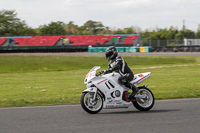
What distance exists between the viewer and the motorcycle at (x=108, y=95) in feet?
26.9

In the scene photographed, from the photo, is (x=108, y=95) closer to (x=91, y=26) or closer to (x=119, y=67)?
(x=119, y=67)

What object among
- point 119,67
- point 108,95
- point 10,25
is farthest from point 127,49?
point 10,25

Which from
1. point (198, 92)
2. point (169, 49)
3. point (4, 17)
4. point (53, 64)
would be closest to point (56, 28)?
point (4, 17)

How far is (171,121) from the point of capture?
7.08m

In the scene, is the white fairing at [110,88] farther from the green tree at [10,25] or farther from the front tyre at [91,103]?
the green tree at [10,25]

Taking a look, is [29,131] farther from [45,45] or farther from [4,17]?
[4,17]

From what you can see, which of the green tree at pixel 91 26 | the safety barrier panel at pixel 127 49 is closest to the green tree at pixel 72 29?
the green tree at pixel 91 26

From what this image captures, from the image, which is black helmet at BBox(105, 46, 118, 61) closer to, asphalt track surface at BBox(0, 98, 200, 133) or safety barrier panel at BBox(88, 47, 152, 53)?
asphalt track surface at BBox(0, 98, 200, 133)

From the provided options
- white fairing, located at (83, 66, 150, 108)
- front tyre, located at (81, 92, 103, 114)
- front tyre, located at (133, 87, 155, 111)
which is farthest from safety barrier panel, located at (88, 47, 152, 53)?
front tyre, located at (81, 92, 103, 114)

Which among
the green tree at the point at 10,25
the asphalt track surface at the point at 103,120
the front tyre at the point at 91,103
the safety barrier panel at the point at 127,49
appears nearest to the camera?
the asphalt track surface at the point at 103,120

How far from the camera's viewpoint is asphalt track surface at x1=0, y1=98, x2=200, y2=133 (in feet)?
20.9

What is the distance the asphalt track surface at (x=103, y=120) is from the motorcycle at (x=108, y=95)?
0.20 m

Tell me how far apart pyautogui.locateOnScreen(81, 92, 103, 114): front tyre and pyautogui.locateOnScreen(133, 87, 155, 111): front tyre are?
3.21 ft

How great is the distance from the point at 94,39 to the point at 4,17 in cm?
5575
